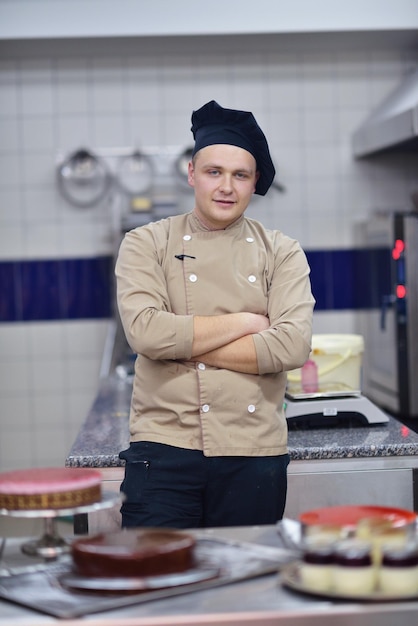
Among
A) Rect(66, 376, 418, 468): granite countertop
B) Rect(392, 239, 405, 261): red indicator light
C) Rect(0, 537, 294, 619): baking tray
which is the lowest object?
Rect(66, 376, 418, 468): granite countertop

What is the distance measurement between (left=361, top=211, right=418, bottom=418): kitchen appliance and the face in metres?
2.93

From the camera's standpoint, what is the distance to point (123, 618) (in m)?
1.23

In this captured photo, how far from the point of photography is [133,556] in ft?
4.33

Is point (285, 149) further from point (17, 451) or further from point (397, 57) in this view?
point (17, 451)

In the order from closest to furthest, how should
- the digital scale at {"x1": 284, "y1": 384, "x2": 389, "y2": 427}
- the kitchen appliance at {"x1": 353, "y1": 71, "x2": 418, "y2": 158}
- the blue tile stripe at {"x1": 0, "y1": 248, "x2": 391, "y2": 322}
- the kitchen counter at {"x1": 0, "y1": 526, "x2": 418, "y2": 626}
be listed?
1. the kitchen counter at {"x1": 0, "y1": 526, "x2": 418, "y2": 626}
2. the digital scale at {"x1": 284, "y1": 384, "x2": 389, "y2": 427}
3. the kitchen appliance at {"x1": 353, "y1": 71, "x2": 418, "y2": 158}
4. the blue tile stripe at {"x1": 0, "y1": 248, "x2": 391, "y2": 322}

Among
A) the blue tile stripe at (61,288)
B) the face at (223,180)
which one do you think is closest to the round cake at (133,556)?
the face at (223,180)

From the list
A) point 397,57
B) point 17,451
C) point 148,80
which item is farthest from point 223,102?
point 17,451

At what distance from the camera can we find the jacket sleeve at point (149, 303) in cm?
220

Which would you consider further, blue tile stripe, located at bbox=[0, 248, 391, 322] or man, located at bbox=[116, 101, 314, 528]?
blue tile stripe, located at bbox=[0, 248, 391, 322]

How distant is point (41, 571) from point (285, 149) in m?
4.68

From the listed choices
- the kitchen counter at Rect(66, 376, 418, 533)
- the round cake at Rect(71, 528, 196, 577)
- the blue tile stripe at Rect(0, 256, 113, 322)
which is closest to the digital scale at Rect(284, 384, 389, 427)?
the kitchen counter at Rect(66, 376, 418, 533)

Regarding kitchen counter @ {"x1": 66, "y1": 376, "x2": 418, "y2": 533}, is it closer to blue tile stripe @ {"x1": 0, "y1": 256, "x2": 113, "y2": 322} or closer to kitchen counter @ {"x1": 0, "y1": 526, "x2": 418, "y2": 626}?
kitchen counter @ {"x1": 0, "y1": 526, "x2": 418, "y2": 626}

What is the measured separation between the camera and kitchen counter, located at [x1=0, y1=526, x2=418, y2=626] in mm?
1237

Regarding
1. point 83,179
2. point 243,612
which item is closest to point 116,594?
point 243,612
